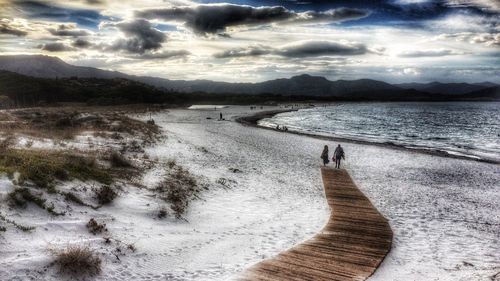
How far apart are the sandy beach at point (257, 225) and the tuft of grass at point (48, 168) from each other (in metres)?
0.70

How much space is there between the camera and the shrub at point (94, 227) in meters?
8.85

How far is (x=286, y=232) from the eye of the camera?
1167 centimetres

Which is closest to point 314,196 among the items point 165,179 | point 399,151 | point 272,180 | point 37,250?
point 272,180

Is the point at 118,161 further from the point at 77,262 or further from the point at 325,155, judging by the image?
the point at 325,155

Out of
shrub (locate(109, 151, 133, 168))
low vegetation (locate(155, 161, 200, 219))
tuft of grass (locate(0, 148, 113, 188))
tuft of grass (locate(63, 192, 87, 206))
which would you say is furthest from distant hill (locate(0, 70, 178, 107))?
tuft of grass (locate(63, 192, 87, 206))

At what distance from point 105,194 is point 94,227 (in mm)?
2049

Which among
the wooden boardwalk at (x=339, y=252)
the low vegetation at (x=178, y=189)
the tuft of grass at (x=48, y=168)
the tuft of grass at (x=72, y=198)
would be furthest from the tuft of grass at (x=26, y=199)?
the wooden boardwalk at (x=339, y=252)

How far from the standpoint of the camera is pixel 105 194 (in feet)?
35.6

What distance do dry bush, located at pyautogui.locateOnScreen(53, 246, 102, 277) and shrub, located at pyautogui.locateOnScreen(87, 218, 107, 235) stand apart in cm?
135

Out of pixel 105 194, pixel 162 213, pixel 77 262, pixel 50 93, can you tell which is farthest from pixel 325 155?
pixel 50 93

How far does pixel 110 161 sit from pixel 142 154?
14.7ft

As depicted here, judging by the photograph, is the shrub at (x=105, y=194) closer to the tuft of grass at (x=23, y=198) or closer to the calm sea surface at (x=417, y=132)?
the tuft of grass at (x=23, y=198)

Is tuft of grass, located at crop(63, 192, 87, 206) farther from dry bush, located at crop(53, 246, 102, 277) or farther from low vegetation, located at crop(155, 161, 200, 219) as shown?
low vegetation, located at crop(155, 161, 200, 219)

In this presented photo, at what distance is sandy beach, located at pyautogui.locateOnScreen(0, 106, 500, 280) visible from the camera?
8172 millimetres
